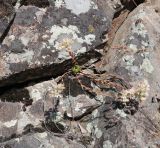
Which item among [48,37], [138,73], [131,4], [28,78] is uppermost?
[131,4]

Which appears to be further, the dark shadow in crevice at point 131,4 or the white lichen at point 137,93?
the dark shadow in crevice at point 131,4

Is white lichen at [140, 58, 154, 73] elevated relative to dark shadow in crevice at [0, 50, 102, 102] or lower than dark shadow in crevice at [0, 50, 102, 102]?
elevated

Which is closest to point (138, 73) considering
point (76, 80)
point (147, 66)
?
point (147, 66)

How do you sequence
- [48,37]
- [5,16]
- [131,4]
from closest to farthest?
[5,16]
[48,37]
[131,4]

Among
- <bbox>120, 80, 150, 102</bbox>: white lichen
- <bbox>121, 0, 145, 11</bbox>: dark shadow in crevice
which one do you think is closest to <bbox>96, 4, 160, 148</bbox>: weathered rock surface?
<bbox>120, 80, 150, 102</bbox>: white lichen

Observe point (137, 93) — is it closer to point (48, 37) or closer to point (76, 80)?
point (76, 80)

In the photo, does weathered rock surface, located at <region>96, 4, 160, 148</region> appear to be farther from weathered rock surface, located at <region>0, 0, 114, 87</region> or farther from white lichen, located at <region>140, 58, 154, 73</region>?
weathered rock surface, located at <region>0, 0, 114, 87</region>

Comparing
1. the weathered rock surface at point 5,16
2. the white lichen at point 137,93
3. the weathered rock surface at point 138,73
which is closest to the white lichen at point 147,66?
the weathered rock surface at point 138,73

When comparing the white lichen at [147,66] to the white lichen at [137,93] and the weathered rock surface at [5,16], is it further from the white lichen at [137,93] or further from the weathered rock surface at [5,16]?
the weathered rock surface at [5,16]

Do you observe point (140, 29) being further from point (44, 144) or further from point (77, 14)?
point (44, 144)
